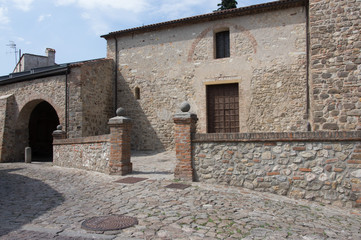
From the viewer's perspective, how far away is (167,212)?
4797mm

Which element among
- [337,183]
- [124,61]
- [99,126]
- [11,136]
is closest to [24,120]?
[11,136]

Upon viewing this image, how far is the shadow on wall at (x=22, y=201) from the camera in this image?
15.5 ft

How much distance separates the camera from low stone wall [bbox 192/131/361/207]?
18.1 feet

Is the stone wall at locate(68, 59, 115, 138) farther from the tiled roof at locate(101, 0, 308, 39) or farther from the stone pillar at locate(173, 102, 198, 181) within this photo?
the stone pillar at locate(173, 102, 198, 181)

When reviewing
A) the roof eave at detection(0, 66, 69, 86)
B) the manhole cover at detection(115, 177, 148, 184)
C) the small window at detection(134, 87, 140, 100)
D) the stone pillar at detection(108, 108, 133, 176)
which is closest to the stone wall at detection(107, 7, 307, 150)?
the small window at detection(134, 87, 140, 100)

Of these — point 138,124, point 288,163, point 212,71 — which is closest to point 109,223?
point 288,163

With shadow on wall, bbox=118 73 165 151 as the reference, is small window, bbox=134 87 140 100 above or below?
above

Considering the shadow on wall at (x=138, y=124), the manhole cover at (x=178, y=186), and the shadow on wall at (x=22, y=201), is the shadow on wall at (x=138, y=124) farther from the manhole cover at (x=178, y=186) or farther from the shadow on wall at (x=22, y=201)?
the manhole cover at (x=178, y=186)

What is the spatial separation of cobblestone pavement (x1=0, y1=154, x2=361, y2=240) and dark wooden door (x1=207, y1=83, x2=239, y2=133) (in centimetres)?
559

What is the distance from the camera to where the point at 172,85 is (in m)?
13.2

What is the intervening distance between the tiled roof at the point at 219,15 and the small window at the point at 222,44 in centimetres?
74

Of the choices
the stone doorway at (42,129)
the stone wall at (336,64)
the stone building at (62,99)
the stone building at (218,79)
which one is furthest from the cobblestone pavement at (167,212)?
the stone doorway at (42,129)

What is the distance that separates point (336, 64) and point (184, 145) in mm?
6472

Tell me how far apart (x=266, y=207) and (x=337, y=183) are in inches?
64.2
